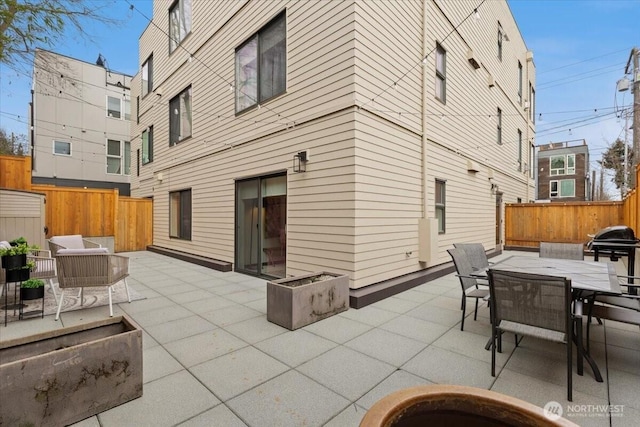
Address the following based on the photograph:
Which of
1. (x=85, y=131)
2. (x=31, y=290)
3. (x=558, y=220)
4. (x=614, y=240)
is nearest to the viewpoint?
(x=31, y=290)

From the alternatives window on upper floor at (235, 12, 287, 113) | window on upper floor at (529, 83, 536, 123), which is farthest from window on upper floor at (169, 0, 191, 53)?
window on upper floor at (529, 83, 536, 123)

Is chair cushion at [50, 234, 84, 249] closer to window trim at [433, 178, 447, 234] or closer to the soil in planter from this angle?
the soil in planter

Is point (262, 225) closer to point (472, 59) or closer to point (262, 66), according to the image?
point (262, 66)

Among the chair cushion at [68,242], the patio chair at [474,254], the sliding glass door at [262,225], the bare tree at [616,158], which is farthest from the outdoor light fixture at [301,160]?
the bare tree at [616,158]

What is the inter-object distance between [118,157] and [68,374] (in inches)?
624

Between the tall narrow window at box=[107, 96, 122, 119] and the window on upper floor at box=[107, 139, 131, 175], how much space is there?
1241 millimetres

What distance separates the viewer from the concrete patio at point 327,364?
1.96 m

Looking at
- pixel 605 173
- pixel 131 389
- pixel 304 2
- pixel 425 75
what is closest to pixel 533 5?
pixel 425 75

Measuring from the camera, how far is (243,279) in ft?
19.1

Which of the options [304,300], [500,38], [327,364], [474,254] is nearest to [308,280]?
[304,300]

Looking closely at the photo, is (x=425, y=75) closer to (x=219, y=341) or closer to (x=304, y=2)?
(x=304, y=2)

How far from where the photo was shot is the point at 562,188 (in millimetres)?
25719

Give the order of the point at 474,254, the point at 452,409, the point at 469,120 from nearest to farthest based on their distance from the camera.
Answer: the point at 452,409
the point at 474,254
the point at 469,120

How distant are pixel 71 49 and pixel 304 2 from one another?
436 centimetres
